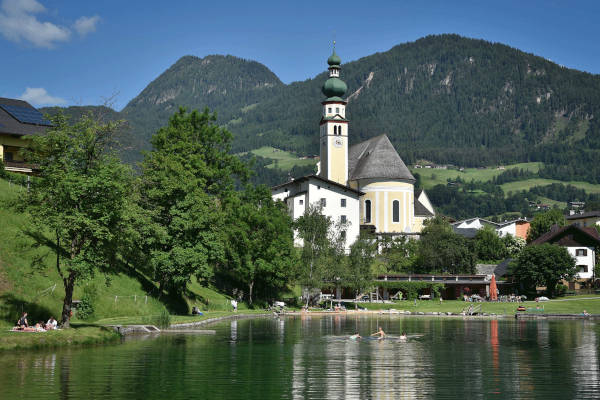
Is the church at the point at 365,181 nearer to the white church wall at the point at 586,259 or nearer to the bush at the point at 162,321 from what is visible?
the white church wall at the point at 586,259

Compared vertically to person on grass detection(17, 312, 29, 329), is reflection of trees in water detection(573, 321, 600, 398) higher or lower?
lower

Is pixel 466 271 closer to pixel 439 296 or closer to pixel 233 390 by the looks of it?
pixel 439 296

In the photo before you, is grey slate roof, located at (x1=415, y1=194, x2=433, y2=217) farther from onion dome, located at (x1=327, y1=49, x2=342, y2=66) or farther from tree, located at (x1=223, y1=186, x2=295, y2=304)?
tree, located at (x1=223, y1=186, x2=295, y2=304)

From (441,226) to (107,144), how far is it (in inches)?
2908

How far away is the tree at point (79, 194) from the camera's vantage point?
36375 mm

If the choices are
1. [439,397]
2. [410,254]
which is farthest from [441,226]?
[439,397]

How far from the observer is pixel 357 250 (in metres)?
83.5

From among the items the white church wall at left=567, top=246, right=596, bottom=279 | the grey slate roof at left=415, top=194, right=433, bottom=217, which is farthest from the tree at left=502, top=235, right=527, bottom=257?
the grey slate roof at left=415, top=194, right=433, bottom=217

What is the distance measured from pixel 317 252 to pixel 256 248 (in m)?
10.6

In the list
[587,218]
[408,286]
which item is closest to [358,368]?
[408,286]

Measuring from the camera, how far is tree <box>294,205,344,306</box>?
7706cm

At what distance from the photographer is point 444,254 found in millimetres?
100000

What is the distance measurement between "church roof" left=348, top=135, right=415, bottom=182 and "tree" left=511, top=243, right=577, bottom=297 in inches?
1300

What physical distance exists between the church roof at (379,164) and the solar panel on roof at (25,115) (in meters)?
62.3
